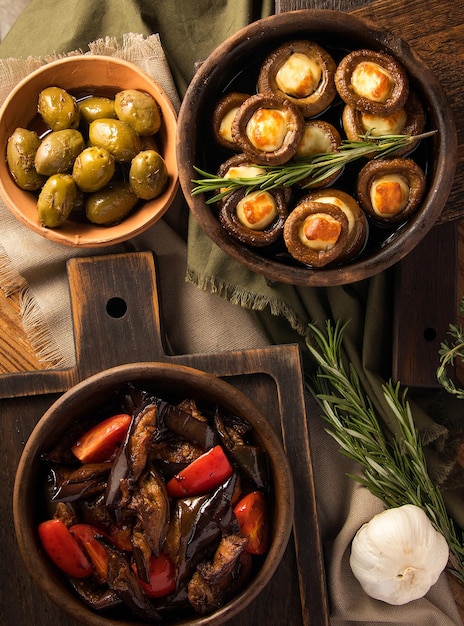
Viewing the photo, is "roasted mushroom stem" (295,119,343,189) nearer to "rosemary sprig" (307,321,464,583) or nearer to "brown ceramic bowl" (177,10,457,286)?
"brown ceramic bowl" (177,10,457,286)

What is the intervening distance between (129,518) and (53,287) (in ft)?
2.41

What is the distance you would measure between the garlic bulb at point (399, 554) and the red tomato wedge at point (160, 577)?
583 mm

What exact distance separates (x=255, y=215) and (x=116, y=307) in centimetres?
46

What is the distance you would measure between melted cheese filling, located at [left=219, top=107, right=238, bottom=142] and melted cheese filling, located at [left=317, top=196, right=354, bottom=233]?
11.0 inches

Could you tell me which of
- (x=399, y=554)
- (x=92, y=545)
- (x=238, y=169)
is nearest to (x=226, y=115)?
(x=238, y=169)

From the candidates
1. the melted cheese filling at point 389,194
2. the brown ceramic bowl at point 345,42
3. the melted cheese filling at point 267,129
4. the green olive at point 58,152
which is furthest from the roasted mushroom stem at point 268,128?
the green olive at point 58,152

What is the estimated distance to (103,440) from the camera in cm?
187

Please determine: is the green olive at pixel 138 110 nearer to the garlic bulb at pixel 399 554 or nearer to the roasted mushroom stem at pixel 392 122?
the roasted mushroom stem at pixel 392 122

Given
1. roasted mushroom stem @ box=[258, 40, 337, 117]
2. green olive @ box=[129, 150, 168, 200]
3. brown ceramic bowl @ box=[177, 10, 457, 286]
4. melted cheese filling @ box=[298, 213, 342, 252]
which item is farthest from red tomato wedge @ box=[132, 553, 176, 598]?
roasted mushroom stem @ box=[258, 40, 337, 117]

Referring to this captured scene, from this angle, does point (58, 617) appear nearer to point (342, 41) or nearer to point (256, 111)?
point (256, 111)

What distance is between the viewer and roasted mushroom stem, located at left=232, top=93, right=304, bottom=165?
186 centimetres

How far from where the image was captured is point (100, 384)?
179 cm

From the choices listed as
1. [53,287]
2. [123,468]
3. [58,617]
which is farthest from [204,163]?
[58,617]

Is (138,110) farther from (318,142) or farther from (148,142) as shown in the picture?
(318,142)
